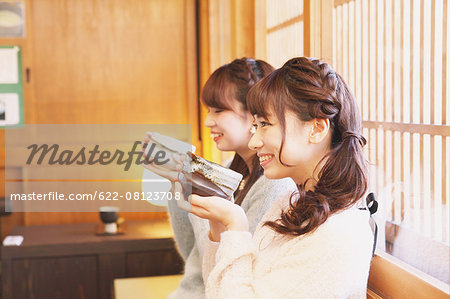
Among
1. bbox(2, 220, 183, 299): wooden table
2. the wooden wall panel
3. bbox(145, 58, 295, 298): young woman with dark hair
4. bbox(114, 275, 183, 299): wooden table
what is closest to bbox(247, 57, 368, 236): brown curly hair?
bbox(145, 58, 295, 298): young woman with dark hair

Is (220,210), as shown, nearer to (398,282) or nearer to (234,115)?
(398,282)

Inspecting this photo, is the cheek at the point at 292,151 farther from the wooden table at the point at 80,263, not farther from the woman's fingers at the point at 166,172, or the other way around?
the wooden table at the point at 80,263

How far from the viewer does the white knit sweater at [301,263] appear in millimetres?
1030

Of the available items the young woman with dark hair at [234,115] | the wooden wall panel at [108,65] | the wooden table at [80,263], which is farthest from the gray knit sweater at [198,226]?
the wooden wall panel at [108,65]

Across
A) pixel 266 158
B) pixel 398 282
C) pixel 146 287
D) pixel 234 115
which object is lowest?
pixel 146 287

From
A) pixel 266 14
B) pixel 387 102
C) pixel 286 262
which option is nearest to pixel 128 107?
pixel 266 14

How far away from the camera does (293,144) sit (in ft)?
3.86

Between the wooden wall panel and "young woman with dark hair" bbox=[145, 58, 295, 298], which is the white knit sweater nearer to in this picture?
"young woman with dark hair" bbox=[145, 58, 295, 298]

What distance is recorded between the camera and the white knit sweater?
103cm

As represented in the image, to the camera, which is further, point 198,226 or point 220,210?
point 198,226

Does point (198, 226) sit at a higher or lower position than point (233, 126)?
lower

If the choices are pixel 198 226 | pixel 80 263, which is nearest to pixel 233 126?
pixel 198 226

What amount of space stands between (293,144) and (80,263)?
203 centimetres

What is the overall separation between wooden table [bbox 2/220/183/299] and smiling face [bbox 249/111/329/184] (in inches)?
72.9
